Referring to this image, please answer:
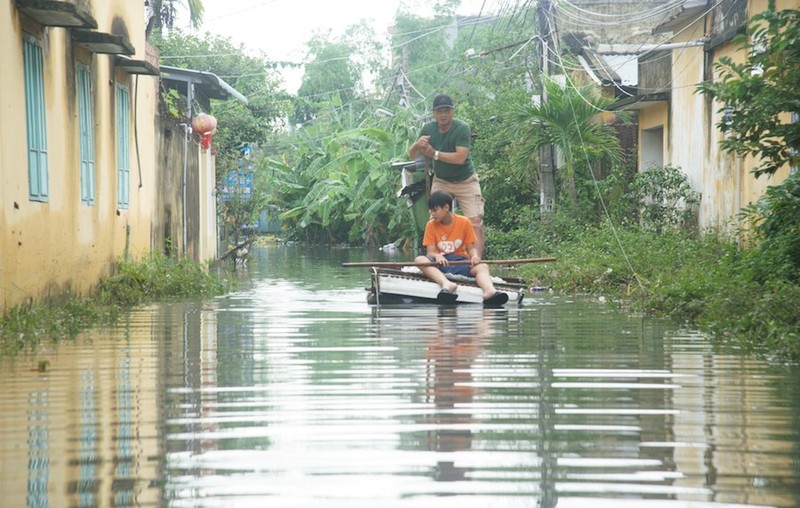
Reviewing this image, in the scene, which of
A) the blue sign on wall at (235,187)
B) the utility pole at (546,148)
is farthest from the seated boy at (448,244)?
the blue sign on wall at (235,187)

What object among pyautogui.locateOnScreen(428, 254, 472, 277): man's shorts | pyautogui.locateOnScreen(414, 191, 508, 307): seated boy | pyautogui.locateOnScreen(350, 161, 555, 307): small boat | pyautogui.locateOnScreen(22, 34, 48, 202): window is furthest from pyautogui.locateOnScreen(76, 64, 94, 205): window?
pyautogui.locateOnScreen(428, 254, 472, 277): man's shorts

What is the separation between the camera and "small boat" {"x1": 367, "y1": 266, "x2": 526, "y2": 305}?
15328 millimetres

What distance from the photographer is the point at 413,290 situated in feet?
50.6

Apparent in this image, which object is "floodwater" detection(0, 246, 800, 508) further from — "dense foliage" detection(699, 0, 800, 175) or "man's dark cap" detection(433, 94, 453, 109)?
"man's dark cap" detection(433, 94, 453, 109)

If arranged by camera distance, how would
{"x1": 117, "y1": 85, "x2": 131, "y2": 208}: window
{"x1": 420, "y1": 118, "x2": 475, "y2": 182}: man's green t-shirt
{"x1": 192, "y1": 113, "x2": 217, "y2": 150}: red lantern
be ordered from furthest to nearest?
{"x1": 192, "y1": 113, "x2": 217, "y2": 150}: red lantern, {"x1": 117, "y1": 85, "x2": 131, "y2": 208}: window, {"x1": 420, "y1": 118, "x2": 475, "y2": 182}: man's green t-shirt

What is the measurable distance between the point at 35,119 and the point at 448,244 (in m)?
5.02

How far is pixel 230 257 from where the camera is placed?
30.2 m

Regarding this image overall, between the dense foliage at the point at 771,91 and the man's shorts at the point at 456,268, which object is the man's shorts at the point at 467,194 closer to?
the man's shorts at the point at 456,268

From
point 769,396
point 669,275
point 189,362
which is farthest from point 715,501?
point 669,275

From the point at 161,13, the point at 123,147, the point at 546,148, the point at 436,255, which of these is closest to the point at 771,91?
the point at 436,255

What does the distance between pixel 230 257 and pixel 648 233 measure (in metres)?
11.1

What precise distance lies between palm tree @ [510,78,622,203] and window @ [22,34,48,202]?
14145mm

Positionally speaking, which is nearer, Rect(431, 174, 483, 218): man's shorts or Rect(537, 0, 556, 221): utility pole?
Rect(431, 174, 483, 218): man's shorts

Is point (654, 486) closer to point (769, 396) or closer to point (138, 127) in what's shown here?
point (769, 396)
